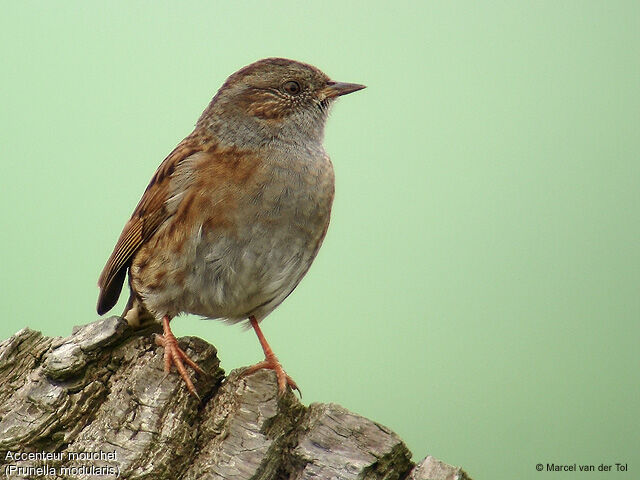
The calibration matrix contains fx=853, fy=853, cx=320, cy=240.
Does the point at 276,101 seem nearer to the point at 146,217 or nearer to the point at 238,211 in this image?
the point at 238,211

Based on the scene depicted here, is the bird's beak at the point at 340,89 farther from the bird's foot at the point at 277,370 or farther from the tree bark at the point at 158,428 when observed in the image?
the tree bark at the point at 158,428

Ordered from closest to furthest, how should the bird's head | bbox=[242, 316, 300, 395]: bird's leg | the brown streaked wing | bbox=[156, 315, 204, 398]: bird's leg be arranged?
bbox=[156, 315, 204, 398]: bird's leg, bbox=[242, 316, 300, 395]: bird's leg, the brown streaked wing, the bird's head

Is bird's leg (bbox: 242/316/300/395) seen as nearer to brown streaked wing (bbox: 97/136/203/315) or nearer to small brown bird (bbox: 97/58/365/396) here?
small brown bird (bbox: 97/58/365/396)

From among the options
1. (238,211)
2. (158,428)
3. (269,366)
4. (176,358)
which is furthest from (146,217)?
(158,428)

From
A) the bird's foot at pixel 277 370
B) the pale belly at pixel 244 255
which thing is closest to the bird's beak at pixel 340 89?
the pale belly at pixel 244 255

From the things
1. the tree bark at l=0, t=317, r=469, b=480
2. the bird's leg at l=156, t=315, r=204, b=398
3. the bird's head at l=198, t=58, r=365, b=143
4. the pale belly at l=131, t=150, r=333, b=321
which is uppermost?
the bird's head at l=198, t=58, r=365, b=143

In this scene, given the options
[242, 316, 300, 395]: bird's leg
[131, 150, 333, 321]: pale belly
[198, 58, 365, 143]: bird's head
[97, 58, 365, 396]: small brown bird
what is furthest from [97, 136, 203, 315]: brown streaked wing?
[242, 316, 300, 395]: bird's leg

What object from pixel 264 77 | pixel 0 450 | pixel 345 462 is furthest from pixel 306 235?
pixel 0 450
